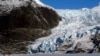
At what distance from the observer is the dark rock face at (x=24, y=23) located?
102125 millimetres

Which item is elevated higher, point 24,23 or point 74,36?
point 24,23

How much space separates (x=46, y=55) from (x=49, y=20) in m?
28.7

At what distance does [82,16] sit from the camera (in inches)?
3706

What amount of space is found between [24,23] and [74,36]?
2088 centimetres

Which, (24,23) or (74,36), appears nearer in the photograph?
(74,36)

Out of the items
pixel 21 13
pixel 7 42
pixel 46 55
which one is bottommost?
pixel 46 55

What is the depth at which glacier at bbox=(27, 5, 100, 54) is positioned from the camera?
8500 cm

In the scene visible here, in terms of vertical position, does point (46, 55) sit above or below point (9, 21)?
below

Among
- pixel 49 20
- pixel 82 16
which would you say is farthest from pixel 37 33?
pixel 82 16

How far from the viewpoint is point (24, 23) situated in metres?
105

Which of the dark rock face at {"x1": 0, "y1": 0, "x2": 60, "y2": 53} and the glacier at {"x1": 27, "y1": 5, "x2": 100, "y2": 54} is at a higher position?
the dark rock face at {"x1": 0, "y1": 0, "x2": 60, "y2": 53}

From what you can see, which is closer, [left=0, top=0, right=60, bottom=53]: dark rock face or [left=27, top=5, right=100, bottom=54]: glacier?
[left=27, top=5, right=100, bottom=54]: glacier

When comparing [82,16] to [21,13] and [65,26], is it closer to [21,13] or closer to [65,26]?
[65,26]

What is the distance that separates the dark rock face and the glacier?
4.62 metres
